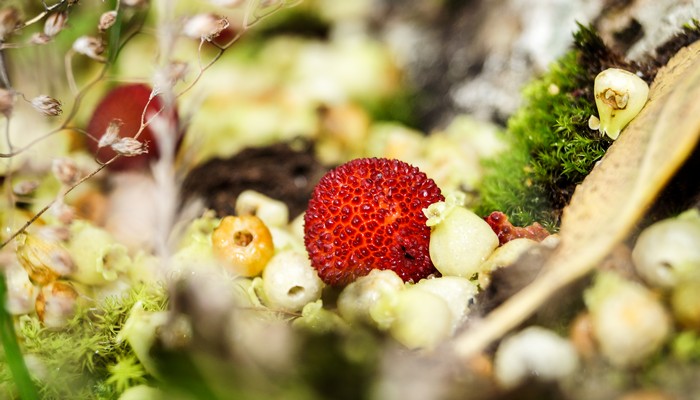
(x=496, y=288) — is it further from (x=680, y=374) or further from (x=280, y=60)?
(x=280, y=60)

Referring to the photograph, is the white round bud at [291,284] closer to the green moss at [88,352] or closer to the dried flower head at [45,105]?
the green moss at [88,352]

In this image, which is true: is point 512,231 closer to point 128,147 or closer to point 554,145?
point 554,145

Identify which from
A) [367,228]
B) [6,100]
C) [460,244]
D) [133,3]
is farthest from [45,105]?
[460,244]

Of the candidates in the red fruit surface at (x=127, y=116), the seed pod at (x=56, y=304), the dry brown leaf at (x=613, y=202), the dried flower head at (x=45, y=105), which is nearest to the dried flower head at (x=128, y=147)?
the dried flower head at (x=45, y=105)

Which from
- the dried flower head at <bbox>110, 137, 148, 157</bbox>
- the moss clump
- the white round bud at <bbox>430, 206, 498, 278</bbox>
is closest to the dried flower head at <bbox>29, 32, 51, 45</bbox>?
the dried flower head at <bbox>110, 137, 148, 157</bbox>

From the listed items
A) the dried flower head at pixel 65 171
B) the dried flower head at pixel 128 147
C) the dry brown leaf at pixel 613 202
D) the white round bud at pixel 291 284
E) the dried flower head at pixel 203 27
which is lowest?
the dried flower head at pixel 65 171

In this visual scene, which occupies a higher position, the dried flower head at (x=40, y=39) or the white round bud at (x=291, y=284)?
the dried flower head at (x=40, y=39)
